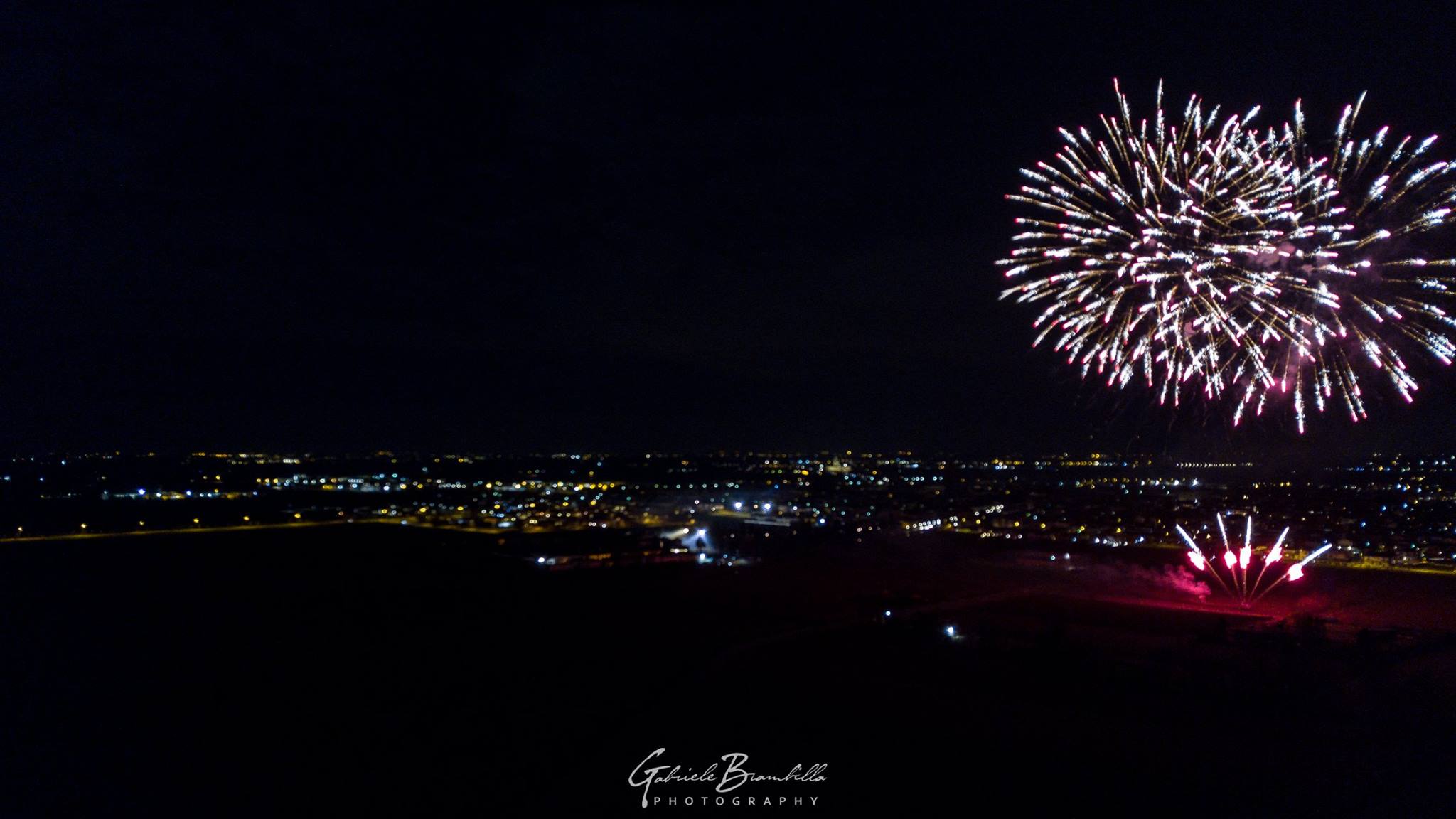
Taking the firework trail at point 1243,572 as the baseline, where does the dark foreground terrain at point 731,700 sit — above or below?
above

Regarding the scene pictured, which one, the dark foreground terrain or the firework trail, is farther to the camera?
the firework trail

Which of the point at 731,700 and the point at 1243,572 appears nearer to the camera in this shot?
the point at 731,700

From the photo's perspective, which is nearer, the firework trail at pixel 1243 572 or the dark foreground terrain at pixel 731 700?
the dark foreground terrain at pixel 731 700

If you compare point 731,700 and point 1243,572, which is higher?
point 731,700

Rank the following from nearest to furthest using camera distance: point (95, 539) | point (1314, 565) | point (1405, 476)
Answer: point (1314, 565), point (95, 539), point (1405, 476)

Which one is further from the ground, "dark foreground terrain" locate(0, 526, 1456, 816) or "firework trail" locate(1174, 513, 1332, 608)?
"dark foreground terrain" locate(0, 526, 1456, 816)

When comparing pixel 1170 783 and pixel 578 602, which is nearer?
pixel 1170 783

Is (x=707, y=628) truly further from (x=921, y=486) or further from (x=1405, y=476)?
(x=1405, y=476)

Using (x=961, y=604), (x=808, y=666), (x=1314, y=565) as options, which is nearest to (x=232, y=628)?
(x=808, y=666)
